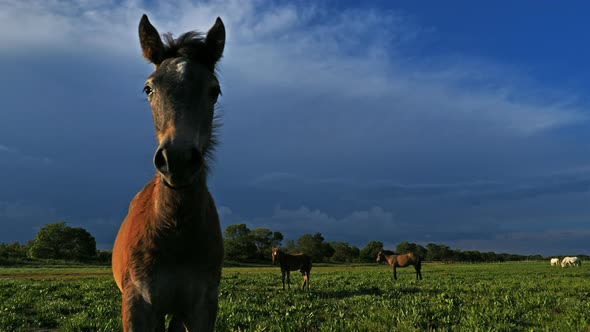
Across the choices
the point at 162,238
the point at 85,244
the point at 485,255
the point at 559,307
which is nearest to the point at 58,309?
the point at 162,238

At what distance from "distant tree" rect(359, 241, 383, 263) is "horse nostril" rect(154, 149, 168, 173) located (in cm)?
11773

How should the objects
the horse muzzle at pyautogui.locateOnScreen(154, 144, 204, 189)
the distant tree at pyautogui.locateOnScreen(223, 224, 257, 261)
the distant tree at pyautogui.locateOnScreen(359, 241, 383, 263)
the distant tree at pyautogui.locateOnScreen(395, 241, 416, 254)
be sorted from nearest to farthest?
1. the horse muzzle at pyautogui.locateOnScreen(154, 144, 204, 189)
2. the distant tree at pyautogui.locateOnScreen(223, 224, 257, 261)
3. the distant tree at pyautogui.locateOnScreen(359, 241, 383, 263)
4. the distant tree at pyautogui.locateOnScreen(395, 241, 416, 254)

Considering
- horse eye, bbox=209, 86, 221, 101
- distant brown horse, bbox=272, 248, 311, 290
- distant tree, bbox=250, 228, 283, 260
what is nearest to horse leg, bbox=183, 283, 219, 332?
horse eye, bbox=209, 86, 221, 101

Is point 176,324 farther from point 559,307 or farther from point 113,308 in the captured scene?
point 559,307

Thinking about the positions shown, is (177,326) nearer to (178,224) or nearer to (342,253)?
(178,224)

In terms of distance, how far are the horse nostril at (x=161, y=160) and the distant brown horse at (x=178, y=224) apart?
1.14 ft

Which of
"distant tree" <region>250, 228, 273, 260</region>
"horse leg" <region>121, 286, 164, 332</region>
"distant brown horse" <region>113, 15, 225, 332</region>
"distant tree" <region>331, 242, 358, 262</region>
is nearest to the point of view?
"distant brown horse" <region>113, 15, 225, 332</region>

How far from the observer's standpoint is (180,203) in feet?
10.9

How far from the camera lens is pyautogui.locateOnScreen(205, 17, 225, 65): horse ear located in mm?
3722

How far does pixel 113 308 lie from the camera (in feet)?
34.1

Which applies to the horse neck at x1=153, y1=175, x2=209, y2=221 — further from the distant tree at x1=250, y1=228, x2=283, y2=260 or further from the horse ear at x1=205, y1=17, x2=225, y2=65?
the distant tree at x1=250, y1=228, x2=283, y2=260

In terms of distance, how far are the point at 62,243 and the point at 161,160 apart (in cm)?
8944

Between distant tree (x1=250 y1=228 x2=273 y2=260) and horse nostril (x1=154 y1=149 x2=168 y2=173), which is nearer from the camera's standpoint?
Answer: horse nostril (x1=154 y1=149 x2=168 y2=173)

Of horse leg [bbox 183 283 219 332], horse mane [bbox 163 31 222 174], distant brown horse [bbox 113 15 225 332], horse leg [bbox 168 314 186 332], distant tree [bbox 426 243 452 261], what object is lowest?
distant tree [bbox 426 243 452 261]
